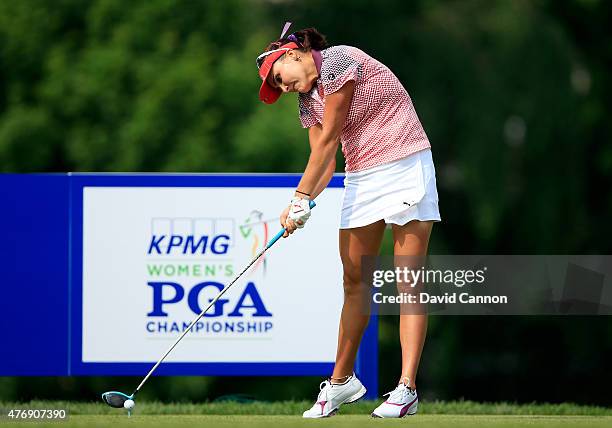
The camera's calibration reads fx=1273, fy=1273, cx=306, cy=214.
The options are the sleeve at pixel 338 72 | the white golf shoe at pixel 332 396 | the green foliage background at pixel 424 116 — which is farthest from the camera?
the green foliage background at pixel 424 116

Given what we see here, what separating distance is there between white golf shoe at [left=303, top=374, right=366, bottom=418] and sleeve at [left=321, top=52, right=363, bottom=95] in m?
1.29

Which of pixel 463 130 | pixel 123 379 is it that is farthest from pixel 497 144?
pixel 123 379

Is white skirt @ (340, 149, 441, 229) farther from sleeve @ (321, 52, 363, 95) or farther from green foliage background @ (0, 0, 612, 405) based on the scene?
green foliage background @ (0, 0, 612, 405)

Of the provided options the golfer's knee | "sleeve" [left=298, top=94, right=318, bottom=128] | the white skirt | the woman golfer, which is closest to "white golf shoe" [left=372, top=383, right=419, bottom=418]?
the woman golfer

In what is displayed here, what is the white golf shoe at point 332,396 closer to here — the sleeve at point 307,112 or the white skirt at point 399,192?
the white skirt at point 399,192

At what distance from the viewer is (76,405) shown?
6.68 meters

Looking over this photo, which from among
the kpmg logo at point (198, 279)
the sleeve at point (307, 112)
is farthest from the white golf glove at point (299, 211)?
the kpmg logo at point (198, 279)

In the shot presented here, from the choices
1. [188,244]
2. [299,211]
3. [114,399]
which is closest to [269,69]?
[299,211]

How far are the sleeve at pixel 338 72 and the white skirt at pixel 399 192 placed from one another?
0.40 m

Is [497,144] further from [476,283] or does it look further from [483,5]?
[476,283]

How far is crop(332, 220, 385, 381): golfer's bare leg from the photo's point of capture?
5.58 metres

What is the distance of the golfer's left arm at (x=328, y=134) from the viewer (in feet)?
A: 17.6

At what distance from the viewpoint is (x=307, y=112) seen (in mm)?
5609

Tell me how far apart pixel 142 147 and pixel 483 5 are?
6677 mm
